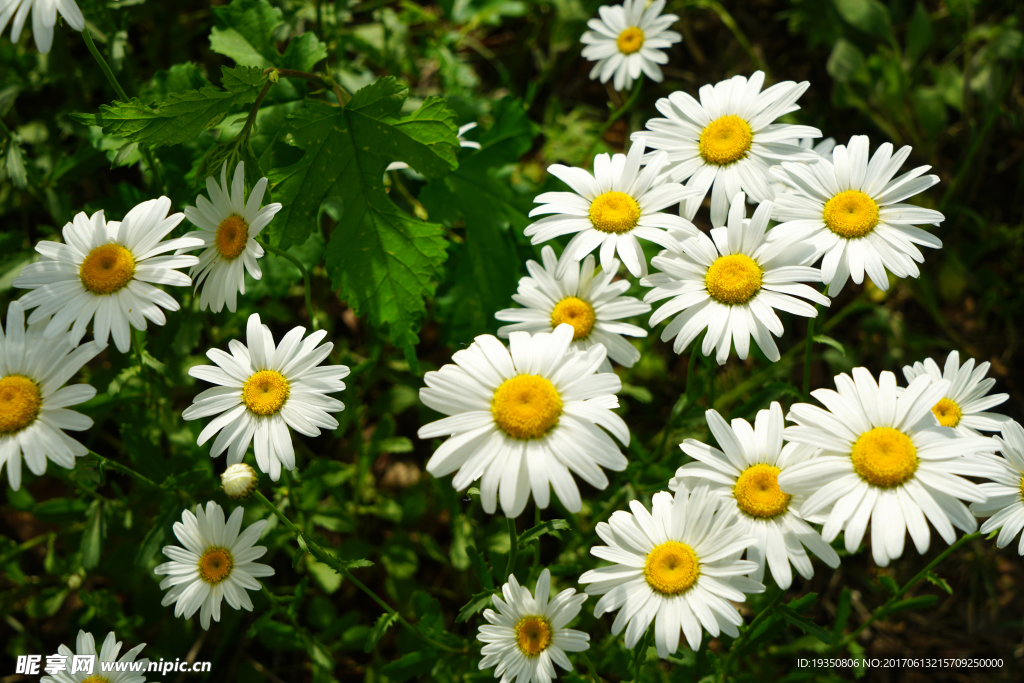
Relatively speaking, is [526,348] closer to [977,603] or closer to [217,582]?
[217,582]

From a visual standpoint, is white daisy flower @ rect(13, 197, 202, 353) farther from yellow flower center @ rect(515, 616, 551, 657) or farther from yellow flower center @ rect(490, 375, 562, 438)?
yellow flower center @ rect(515, 616, 551, 657)

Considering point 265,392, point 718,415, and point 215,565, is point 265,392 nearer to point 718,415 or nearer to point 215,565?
point 215,565

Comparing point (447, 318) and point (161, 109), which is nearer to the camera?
point (161, 109)

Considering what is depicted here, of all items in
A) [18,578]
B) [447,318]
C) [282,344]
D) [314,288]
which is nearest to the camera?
[282,344]

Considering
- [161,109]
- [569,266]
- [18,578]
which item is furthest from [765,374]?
[18,578]

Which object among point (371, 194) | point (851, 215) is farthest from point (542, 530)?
point (851, 215)

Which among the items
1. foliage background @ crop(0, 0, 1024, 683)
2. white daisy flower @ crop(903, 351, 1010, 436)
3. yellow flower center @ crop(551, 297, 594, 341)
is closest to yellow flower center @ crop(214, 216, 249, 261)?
foliage background @ crop(0, 0, 1024, 683)
